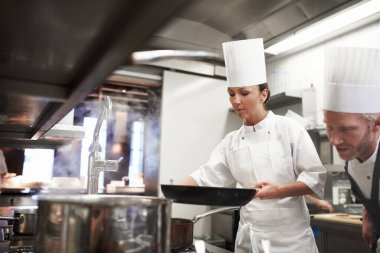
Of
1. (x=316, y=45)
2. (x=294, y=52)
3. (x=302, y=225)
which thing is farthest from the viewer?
(x=294, y=52)

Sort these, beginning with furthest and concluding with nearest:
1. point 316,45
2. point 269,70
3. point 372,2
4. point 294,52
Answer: point 269,70
point 294,52
point 316,45
point 372,2

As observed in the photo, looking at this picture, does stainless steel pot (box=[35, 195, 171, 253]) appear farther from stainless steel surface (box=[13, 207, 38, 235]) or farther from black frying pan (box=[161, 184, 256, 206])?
stainless steel surface (box=[13, 207, 38, 235])

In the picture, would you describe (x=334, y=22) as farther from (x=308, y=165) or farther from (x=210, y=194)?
(x=210, y=194)

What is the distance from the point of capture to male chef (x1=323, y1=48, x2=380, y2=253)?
4.04 ft

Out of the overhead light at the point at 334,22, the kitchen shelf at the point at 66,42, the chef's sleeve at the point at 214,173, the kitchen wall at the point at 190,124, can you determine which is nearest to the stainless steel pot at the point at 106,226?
the kitchen shelf at the point at 66,42

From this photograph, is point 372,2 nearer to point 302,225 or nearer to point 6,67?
point 302,225

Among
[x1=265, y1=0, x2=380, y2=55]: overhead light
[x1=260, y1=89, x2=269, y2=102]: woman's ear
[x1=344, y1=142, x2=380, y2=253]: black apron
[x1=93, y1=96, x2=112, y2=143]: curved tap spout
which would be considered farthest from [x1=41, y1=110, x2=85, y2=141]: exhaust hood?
[x1=265, y1=0, x2=380, y2=55]: overhead light

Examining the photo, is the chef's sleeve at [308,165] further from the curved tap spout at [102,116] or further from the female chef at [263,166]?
the curved tap spout at [102,116]

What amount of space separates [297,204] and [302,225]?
10 centimetres

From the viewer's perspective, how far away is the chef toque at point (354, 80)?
1233 millimetres

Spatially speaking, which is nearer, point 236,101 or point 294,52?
point 236,101

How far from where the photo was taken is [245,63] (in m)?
1.67

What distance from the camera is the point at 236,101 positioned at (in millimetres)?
1586

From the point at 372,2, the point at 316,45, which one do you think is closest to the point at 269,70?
the point at 316,45
